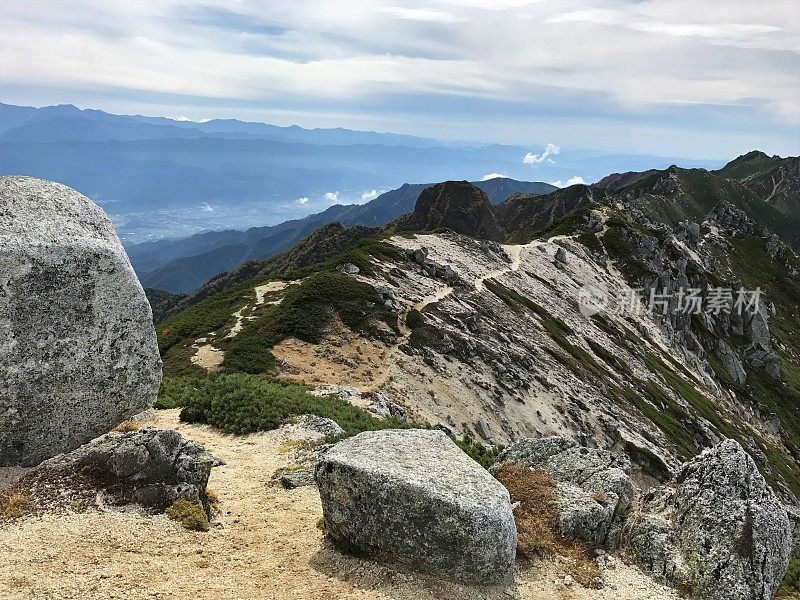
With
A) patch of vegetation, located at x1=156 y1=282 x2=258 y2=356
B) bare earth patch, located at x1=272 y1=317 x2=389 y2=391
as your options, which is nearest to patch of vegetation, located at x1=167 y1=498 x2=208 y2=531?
bare earth patch, located at x1=272 y1=317 x2=389 y2=391

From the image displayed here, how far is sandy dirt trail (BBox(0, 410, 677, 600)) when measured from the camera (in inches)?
421

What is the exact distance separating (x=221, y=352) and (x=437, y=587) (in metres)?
35.6

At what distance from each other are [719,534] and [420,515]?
831 centimetres

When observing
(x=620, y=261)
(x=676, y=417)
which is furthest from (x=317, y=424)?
(x=620, y=261)

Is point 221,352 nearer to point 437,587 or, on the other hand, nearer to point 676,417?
point 437,587

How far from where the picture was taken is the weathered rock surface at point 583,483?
48.2 ft

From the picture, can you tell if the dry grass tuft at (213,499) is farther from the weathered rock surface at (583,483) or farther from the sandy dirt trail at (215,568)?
the weathered rock surface at (583,483)

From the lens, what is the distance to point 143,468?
547 inches

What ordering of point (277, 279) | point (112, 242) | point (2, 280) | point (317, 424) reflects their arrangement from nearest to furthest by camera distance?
point (2, 280)
point (112, 242)
point (317, 424)
point (277, 279)

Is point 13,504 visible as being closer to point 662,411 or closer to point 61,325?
point 61,325

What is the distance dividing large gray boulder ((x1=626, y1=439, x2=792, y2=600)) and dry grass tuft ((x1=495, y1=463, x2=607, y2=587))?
68.2 inches

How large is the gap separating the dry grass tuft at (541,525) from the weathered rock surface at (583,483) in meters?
0.31

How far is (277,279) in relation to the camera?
2704 inches

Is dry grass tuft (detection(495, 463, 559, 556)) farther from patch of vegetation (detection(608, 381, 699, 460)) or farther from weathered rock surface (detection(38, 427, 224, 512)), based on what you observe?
patch of vegetation (detection(608, 381, 699, 460))
